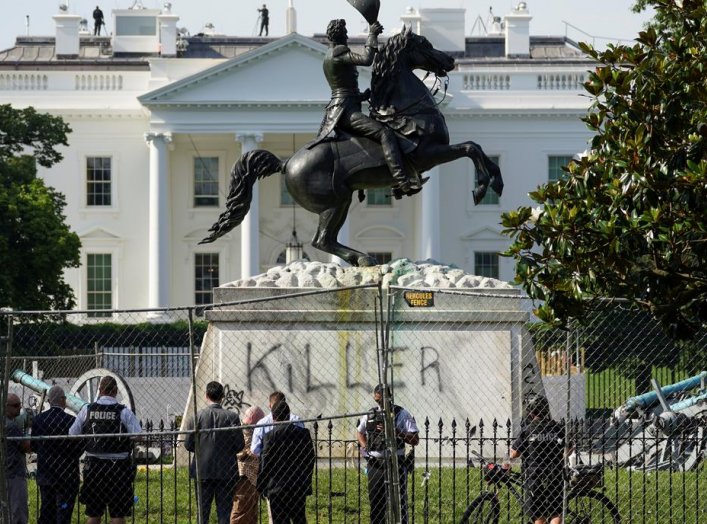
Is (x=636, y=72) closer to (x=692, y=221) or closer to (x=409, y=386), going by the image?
(x=692, y=221)

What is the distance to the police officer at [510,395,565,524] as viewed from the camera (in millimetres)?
12656

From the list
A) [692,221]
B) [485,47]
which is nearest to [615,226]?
[692,221]

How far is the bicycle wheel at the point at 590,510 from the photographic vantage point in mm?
12656

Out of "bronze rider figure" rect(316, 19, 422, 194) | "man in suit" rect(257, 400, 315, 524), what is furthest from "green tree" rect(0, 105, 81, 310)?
"man in suit" rect(257, 400, 315, 524)

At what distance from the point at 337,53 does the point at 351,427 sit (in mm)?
3264

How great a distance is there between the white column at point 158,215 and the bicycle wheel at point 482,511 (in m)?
47.3

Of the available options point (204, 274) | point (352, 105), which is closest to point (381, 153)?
point (352, 105)

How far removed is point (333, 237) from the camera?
16.7 m

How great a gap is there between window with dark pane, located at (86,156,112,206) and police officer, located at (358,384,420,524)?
4975 cm

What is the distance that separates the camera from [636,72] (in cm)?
1116

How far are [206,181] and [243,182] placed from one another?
45401mm

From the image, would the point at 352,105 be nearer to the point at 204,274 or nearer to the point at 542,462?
the point at 542,462

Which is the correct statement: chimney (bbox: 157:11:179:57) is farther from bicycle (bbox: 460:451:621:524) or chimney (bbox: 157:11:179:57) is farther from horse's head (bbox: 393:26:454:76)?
bicycle (bbox: 460:451:621:524)

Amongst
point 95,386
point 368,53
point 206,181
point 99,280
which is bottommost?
point 95,386
